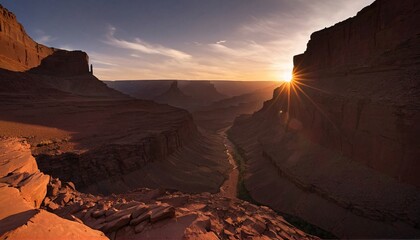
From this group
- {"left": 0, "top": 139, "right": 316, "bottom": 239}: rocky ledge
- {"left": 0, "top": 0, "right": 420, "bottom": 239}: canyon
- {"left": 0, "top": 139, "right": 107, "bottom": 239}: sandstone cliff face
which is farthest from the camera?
{"left": 0, "top": 0, "right": 420, "bottom": 239}: canyon

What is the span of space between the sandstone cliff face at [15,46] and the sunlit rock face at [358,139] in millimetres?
65288

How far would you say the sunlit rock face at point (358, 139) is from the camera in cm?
2536

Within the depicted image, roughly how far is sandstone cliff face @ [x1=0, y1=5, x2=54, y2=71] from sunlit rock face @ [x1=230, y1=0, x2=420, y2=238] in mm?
65288

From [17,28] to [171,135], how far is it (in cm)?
5497

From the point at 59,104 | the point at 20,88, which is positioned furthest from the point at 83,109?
the point at 20,88

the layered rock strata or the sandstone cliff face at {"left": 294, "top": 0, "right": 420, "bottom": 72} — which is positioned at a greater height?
the sandstone cliff face at {"left": 294, "top": 0, "right": 420, "bottom": 72}

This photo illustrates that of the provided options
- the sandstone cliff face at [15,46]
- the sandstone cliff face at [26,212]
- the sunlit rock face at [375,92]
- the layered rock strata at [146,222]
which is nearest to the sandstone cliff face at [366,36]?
the sunlit rock face at [375,92]

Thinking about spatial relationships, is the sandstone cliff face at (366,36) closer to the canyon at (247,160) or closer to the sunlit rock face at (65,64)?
the canyon at (247,160)

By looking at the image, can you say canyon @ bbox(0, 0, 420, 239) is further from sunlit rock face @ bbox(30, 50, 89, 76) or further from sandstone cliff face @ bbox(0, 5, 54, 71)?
sunlit rock face @ bbox(30, 50, 89, 76)

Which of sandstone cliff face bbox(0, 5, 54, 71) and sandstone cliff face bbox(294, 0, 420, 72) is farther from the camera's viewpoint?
sandstone cliff face bbox(0, 5, 54, 71)

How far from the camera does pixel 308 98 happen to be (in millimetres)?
49969

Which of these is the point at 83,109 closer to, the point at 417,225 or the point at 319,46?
the point at 319,46

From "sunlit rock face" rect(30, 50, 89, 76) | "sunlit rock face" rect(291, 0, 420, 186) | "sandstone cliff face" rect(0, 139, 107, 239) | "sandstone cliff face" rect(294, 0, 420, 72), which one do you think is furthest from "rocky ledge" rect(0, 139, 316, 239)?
"sunlit rock face" rect(30, 50, 89, 76)

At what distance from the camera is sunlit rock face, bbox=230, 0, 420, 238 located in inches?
998
